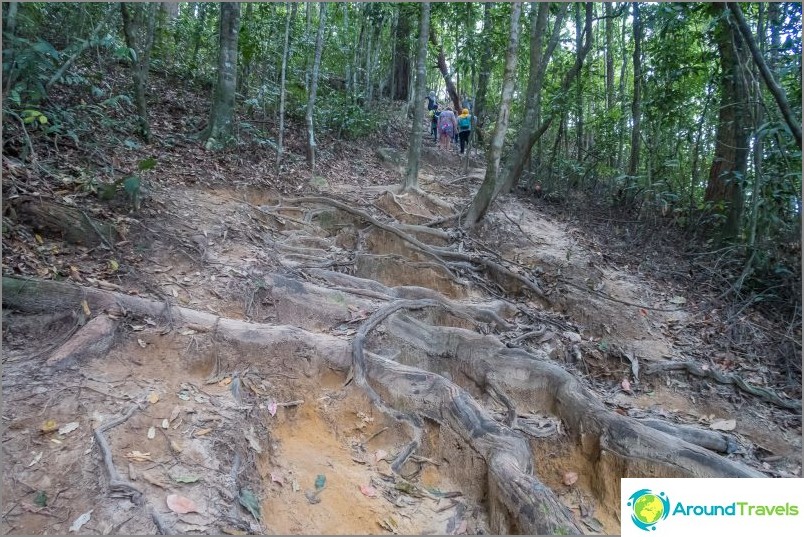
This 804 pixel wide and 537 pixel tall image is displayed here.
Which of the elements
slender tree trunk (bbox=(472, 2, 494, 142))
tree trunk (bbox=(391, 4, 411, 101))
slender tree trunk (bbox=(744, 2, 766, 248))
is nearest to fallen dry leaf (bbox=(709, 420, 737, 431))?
slender tree trunk (bbox=(744, 2, 766, 248))

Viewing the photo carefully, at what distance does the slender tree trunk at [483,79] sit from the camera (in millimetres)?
11875

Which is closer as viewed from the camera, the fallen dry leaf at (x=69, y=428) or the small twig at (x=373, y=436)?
the fallen dry leaf at (x=69, y=428)

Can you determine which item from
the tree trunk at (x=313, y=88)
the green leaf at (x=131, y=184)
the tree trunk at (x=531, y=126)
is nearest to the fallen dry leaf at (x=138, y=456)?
the green leaf at (x=131, y=184)

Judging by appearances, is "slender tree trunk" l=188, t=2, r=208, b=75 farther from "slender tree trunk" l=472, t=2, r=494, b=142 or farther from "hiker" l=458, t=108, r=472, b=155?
"slender tree trunk" l=472, t=2, r=494, b=142

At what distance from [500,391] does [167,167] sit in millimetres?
5199

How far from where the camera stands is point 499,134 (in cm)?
715

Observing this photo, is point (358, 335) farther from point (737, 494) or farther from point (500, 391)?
point (737, 494)

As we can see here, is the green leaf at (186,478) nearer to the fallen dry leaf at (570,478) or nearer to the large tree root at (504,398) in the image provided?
the large tree root at (504,398)

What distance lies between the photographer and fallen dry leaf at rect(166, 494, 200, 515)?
7.82 feet

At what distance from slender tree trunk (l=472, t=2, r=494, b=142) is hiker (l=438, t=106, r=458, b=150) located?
23.7 inches

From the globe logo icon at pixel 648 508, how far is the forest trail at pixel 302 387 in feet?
2.67

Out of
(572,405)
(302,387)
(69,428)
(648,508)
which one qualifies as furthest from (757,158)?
(69,428)

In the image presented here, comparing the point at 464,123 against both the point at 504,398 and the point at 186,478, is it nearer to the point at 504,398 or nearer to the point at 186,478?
the point at 504,398

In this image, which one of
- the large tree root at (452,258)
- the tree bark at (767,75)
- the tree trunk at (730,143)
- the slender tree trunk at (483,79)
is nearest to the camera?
the tree bark at (767,75)
